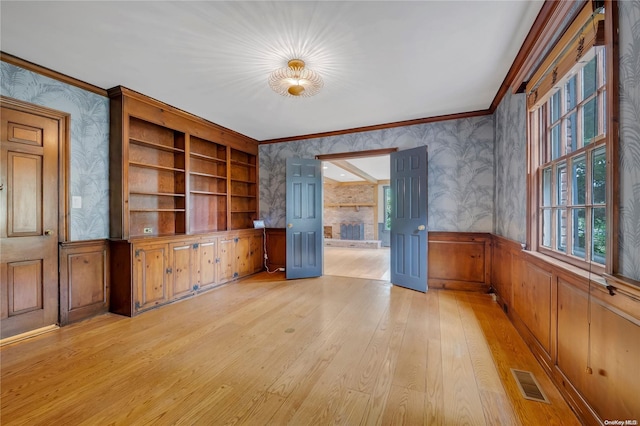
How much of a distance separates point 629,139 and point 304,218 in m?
3.95

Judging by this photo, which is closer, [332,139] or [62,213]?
[62,213]

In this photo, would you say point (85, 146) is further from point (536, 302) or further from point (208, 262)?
point (536, 302)

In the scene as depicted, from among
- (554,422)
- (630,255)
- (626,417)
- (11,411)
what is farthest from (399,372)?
(11,411)

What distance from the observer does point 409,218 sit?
13.2 feet

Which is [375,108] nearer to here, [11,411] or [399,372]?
[399,372]

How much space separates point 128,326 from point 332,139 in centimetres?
396

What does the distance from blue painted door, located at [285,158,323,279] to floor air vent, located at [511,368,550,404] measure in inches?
128

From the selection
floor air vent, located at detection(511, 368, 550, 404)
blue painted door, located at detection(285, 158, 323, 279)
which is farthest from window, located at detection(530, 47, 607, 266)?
blue painted door, located at detection(285, 158, 323, 279)

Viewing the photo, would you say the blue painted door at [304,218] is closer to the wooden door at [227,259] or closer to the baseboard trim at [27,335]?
the wooden door at [227,259]

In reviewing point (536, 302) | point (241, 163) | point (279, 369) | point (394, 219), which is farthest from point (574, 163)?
point (241, 163)

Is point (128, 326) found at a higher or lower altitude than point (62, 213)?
lower

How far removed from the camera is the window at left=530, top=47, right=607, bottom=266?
1594 millimetres

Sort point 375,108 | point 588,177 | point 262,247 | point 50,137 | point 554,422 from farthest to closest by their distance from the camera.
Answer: point 262,247
point 375,108
point 50,137
point 588,177
point 554,422

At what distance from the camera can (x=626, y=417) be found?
118 cm
